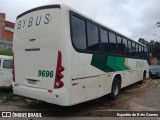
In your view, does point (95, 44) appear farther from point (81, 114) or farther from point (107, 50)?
point (81, 114)

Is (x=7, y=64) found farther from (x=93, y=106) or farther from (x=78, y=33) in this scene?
(x=78, y=33)

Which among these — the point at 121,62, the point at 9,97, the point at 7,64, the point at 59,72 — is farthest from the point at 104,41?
the point at 7,64

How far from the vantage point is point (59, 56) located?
18.6 feet

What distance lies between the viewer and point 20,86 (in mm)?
6750

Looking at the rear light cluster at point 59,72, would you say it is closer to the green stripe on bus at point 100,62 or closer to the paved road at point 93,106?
the paved road at point 93,106

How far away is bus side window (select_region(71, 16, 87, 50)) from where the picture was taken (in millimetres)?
6031

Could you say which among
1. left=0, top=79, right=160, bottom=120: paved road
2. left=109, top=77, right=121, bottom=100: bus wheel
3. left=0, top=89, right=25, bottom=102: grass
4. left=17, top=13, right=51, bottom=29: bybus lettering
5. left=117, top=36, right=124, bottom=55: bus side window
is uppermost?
left=17, top=13, right=51, bottom=29: bybus lettering

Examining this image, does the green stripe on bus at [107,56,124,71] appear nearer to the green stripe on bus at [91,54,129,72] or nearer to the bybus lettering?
the green stripe on bus at [91,54,129,72]

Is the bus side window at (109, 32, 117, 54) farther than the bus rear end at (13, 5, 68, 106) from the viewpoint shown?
Yes

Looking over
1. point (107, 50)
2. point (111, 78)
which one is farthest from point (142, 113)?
point (107, 50)

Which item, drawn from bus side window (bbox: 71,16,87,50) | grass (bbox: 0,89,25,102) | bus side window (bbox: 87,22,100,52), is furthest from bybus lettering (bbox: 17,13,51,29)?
grass (bbox: 0,89,25,102)

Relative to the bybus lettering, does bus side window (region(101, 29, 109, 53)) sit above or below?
below

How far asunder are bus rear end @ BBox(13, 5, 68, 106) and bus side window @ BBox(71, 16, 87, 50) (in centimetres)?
49

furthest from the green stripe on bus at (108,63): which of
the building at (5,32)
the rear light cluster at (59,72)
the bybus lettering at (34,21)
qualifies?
the building at (5,32)
